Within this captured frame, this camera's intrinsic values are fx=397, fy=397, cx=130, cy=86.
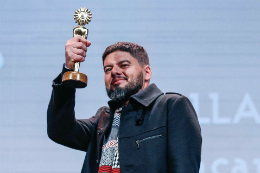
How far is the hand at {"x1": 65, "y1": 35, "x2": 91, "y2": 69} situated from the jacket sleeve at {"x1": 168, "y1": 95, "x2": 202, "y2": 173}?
418 mm

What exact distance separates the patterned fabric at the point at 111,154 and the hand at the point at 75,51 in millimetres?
329

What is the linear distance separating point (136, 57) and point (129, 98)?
0.30 m

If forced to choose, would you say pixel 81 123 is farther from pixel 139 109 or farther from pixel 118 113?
pixel 139 109

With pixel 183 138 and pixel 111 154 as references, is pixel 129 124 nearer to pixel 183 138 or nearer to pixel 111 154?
pixel 111 154

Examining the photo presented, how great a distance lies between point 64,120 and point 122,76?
1.08 feet

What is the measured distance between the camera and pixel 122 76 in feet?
5.98

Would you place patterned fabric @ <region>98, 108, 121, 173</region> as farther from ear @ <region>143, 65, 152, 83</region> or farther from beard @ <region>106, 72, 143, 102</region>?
ear @ <region>143, 65, 152, 83</region>

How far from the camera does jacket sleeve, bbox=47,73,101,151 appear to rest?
1711 millimetres

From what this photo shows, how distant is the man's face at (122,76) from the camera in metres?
1.80

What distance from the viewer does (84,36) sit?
1.77 metres

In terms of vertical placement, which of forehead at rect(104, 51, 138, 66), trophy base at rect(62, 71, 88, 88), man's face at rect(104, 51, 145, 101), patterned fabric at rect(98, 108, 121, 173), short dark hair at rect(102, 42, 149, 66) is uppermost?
short dark hair at rect(102, 42, 149, 66)

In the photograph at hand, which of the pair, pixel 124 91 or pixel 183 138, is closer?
pixel 183 138

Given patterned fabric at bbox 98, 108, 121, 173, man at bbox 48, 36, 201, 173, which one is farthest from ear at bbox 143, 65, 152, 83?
patterned fabric at bbox 98, 108, 121, 173

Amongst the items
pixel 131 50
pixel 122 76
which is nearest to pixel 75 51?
pixel 122 76
